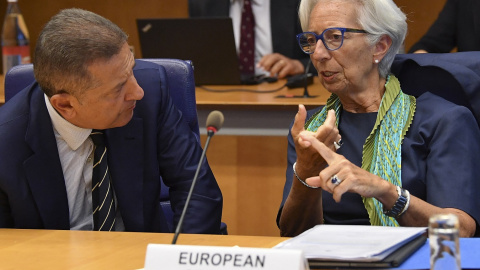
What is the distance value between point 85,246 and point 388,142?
2.75ft

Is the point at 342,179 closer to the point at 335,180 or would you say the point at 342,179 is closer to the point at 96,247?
the point at 335,180

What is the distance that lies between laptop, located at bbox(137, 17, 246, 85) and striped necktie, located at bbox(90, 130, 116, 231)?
4.77 ft

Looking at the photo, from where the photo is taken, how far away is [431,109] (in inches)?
81.7

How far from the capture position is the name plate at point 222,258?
1276 mm

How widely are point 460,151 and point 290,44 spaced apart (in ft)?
7.70

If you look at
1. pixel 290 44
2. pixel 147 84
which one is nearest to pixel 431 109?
pixel 147 84

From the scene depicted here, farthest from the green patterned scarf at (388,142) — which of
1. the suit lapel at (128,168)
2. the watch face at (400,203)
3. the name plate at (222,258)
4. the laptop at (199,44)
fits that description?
the laptop at (199,44)

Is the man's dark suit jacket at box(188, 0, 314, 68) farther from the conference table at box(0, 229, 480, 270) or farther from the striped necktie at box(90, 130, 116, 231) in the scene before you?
the conference table at box(0, 229, 480, 270)

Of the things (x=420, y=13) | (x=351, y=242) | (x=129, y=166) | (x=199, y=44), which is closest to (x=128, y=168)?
(x=129, y=166)

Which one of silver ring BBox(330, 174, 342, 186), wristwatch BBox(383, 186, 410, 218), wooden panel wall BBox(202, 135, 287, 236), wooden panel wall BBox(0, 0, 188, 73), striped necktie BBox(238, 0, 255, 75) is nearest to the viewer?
silver ring BBox(330, 174, 342, 186)

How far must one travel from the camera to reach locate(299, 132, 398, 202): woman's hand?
1756 millimetres

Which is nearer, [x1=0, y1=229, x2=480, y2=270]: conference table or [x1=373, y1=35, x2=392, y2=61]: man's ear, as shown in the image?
[x1=0, y1=229, x2=480, y2=270]: conference table

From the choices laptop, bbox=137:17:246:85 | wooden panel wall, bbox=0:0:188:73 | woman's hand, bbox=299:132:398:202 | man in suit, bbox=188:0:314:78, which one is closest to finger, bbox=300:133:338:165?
woman's hand, bbox=299:132:398:202

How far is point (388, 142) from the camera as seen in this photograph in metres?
2.08
